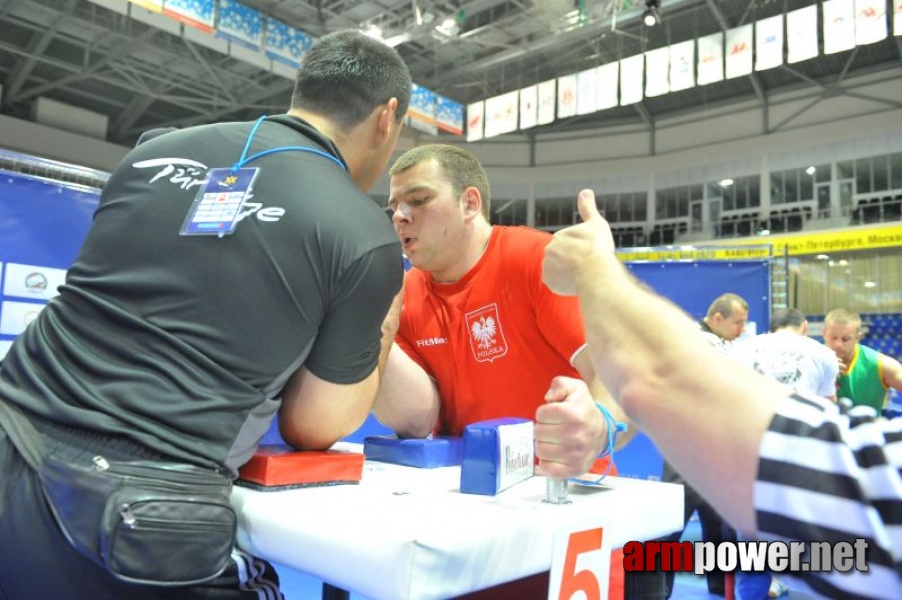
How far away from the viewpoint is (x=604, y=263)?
66 cm

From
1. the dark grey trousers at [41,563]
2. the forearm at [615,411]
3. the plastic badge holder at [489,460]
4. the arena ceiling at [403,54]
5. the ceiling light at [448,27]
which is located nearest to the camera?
the dark grey trousers at [41,563]

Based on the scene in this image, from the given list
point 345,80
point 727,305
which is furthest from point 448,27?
point 345,80

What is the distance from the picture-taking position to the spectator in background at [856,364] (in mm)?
4754

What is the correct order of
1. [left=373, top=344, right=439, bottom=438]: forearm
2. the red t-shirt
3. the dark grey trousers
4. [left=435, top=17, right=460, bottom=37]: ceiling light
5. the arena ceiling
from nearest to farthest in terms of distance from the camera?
the dark grey trousers → [left=373, top=344, right=439, bottom=438]: forearm → the red t-shirt → [left=435, top=17, right=460, bottom=37]: ceiling light → the arena ceiling

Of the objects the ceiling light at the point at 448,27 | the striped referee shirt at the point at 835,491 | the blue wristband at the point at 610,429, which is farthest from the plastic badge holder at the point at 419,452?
the ceiling light at the point at 448,27

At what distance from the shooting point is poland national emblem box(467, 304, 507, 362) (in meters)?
1.59

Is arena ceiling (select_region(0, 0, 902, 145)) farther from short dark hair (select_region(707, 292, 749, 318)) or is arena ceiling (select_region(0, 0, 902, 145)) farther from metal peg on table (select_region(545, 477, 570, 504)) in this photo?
metal peg on table (select_region(545, 477, 570, 504))

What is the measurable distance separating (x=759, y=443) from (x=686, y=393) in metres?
0.06

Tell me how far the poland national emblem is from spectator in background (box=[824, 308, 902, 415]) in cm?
417

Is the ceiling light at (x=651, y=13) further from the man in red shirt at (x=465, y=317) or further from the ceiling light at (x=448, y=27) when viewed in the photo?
the man in red shirt at (x=465, y=317)

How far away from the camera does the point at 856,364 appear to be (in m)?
4.82

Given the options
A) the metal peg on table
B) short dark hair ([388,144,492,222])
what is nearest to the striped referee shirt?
the metal peg on table

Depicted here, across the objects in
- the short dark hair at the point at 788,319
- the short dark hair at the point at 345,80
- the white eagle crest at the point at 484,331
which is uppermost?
the short dark hair at the point at 345,80
